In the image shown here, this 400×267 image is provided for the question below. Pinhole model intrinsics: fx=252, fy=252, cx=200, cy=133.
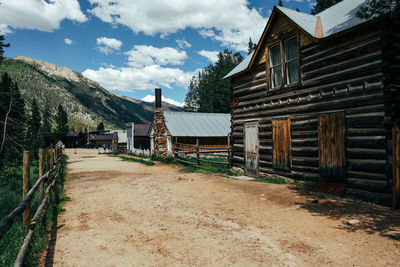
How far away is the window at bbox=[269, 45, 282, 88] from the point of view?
1159 centimetres

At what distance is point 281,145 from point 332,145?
8.30ft

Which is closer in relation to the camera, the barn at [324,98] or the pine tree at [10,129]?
the barn at [324,98]

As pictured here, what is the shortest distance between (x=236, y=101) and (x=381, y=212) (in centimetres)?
896

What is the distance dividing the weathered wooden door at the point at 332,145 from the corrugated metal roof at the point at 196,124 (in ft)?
55.8

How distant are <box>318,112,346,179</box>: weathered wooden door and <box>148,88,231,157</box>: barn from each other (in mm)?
Answer: 15837

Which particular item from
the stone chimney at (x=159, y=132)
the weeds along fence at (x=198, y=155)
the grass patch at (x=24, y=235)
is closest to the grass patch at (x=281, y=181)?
the weeds along fence at (x=198, y=155)

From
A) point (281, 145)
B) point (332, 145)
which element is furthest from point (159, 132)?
point (332, 145)

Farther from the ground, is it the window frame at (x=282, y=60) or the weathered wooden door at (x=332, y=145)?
the window frame at (x=282, y=60)

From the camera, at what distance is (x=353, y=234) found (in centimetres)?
507

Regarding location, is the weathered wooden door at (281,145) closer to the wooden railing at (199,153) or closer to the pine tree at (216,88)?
the wooden railing at (199,153)

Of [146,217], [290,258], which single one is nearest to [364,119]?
[290,258]

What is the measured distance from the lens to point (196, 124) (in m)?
27.4

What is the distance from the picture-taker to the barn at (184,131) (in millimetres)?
25312

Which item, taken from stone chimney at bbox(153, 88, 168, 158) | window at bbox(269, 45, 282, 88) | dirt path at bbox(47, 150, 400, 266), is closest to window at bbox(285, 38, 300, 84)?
window at bbox(269, 45, 282, 88)
